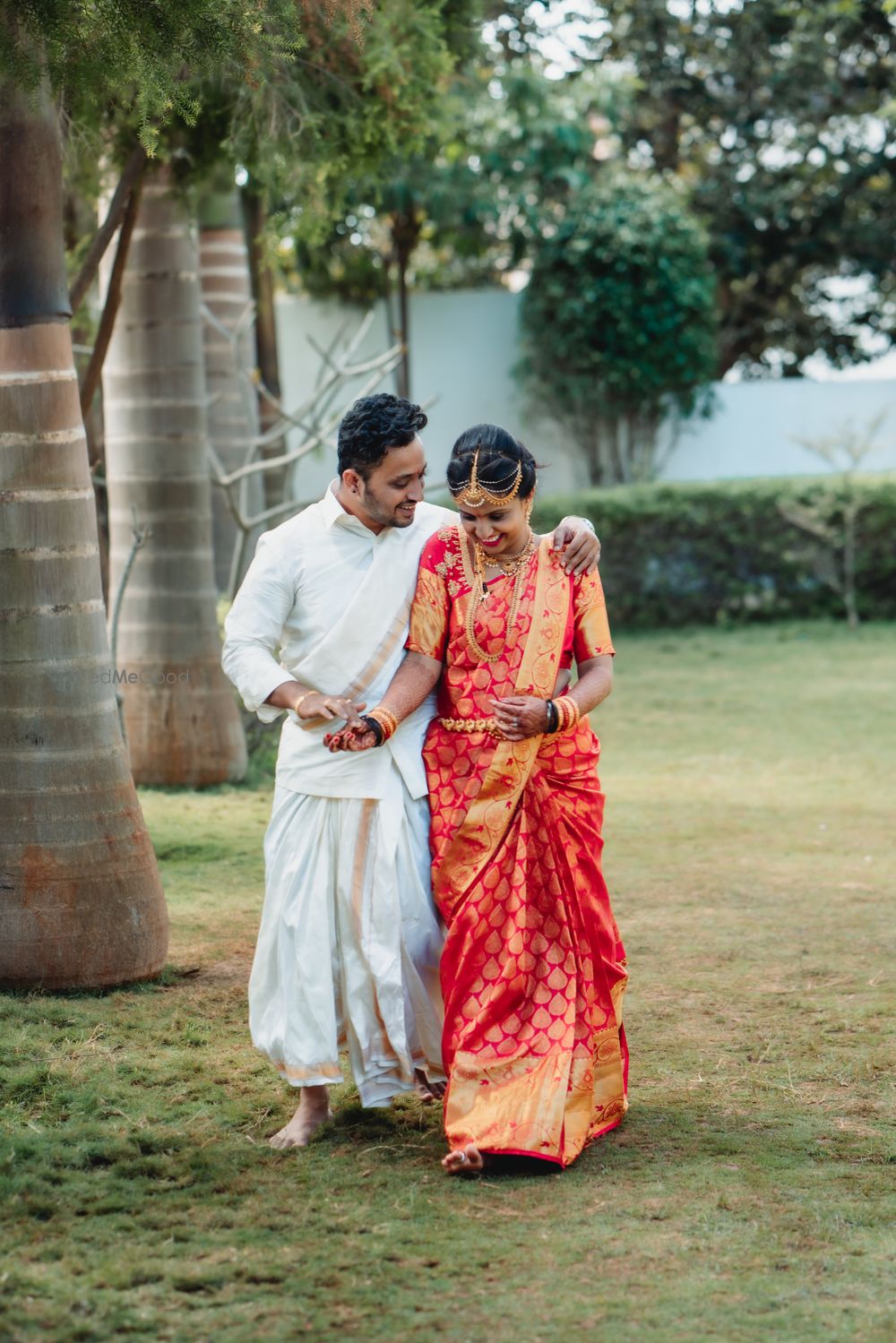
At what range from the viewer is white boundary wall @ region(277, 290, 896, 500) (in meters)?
20.6

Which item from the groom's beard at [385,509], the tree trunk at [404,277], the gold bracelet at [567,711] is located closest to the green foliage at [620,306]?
the tree trunk at [404,277]

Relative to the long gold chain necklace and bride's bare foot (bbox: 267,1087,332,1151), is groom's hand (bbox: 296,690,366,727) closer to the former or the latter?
the long gold chain necklace

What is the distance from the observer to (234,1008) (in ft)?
17.4

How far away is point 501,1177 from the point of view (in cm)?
385

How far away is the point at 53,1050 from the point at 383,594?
176 centimetres

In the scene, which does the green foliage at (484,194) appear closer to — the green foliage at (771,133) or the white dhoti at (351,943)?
the green foliage at (771,133)

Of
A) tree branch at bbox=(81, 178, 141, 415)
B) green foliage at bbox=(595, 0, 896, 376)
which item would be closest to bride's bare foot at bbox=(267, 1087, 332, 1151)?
tree branch at bbox=(81, 178, 141, 415)

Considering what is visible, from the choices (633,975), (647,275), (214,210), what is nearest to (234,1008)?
(633,975)

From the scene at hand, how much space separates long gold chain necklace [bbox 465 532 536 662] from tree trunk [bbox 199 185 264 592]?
22.0 feet

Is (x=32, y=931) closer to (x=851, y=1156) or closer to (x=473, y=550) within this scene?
(x=473, y=550)

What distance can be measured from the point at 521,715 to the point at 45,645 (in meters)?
2.04

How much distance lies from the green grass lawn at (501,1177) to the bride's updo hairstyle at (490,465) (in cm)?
166

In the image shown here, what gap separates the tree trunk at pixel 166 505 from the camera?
895cm

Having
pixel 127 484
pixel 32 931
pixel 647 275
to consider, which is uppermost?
pixel 647 275
